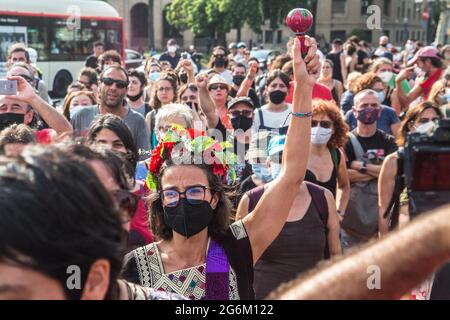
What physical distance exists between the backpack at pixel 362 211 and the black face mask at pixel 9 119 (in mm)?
2429

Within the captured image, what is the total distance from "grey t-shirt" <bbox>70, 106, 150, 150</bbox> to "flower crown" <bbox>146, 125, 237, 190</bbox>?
239 centimetres

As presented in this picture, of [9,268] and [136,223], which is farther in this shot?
[136,223]

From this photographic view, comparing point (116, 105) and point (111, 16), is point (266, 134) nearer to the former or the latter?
point (116, 105)

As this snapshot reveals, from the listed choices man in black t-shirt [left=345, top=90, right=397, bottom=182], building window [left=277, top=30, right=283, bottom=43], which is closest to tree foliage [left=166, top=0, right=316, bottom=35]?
building window [left=277, top=30, right=283, bottom=43]

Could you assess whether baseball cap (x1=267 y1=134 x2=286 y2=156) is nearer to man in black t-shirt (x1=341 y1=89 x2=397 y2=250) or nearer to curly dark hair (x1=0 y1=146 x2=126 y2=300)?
man in black t-shirt (x1=341 y1=89 x2=397 y2=250)

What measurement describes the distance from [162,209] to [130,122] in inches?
108

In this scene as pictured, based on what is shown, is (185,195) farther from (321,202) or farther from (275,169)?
(275,169)

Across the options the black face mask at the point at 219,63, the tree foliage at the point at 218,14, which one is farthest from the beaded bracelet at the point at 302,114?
the tree foliage at the point at 218,14

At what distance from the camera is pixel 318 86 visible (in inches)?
285

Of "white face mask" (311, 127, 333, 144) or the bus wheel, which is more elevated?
"white face mask" (311, 127, 333, 144)

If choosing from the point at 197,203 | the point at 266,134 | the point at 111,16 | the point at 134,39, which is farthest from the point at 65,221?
the point at 134,39

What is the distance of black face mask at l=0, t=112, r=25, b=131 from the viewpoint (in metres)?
4.40

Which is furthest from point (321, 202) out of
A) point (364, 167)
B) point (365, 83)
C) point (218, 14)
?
point (218, 14)

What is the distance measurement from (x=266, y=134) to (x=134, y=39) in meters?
62.6
